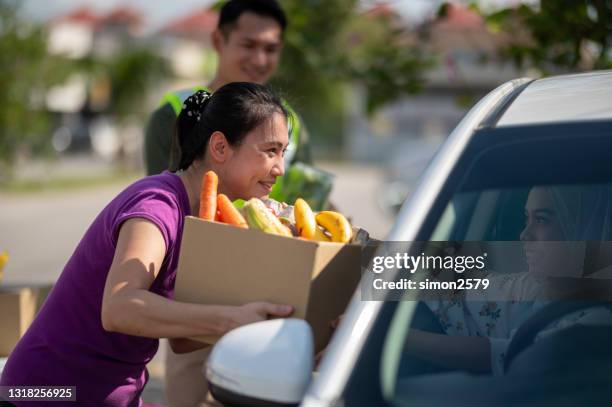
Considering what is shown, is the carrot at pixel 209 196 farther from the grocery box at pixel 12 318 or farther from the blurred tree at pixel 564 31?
the blurred tree at pixel 564 31

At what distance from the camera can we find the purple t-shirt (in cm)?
253

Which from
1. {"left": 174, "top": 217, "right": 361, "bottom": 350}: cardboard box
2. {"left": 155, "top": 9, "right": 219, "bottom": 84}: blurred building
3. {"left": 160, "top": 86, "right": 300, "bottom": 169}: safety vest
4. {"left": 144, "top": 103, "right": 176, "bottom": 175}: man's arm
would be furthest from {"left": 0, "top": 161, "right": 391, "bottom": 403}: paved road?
{"left": 155, "top": 9, "right": 219, "bottom": 84}: blurred building

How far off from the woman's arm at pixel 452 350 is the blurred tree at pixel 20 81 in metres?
24.8

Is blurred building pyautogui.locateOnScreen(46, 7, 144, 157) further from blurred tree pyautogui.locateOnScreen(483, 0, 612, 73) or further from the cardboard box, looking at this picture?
the cardboard box

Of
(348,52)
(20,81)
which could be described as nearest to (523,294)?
(348,52)

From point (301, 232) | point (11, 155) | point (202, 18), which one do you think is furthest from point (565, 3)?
point (202, 18)

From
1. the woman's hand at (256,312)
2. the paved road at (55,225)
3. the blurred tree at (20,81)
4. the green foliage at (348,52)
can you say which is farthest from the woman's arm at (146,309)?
the blurred tree at (20,81)

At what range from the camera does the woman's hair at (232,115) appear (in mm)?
2670

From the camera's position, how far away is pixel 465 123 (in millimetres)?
2432

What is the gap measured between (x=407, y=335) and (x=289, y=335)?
1.04 feet

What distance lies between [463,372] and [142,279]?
2.42 feet

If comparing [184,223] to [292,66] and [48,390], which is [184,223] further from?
[292,66]

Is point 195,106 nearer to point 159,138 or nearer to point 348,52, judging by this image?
point 159,138

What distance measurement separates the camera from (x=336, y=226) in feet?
8.18
